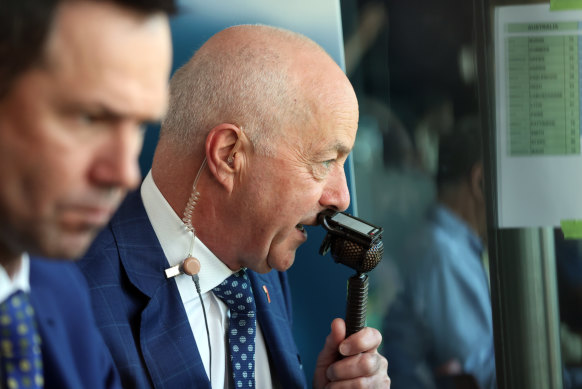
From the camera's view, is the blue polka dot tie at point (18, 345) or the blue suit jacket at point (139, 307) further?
the blue suit jacket at point (139, 307)

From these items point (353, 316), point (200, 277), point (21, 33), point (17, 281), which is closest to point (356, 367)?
point (353, 316)

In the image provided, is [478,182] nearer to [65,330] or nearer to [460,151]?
[460,151]

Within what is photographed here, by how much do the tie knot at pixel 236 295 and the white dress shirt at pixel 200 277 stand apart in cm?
A: 2

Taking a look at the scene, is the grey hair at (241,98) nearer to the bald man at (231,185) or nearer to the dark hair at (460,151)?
the bald man at (231,185)

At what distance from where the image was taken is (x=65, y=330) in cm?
103

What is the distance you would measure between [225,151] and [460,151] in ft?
3.09

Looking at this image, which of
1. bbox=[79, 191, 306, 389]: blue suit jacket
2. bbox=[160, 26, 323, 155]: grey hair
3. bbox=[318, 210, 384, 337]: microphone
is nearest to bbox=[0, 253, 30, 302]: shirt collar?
bbox=[79, 191, 306, 389]: blue suit jacket

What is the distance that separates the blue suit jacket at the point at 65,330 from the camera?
0.96 m

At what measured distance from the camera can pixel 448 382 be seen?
7.04 ft

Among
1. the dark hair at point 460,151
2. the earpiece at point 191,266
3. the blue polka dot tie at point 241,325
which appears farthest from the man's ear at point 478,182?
the earpiece at point 191,266

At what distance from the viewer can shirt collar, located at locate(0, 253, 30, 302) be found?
0.84 m

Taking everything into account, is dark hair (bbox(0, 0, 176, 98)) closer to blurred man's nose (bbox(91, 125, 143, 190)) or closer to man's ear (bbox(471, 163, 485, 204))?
blurred man's nose (bbox(91, 125, 143, 190))

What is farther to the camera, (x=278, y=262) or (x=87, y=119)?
(x=278, y=262)

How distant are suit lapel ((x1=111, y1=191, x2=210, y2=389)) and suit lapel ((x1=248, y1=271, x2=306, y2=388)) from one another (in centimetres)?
30
